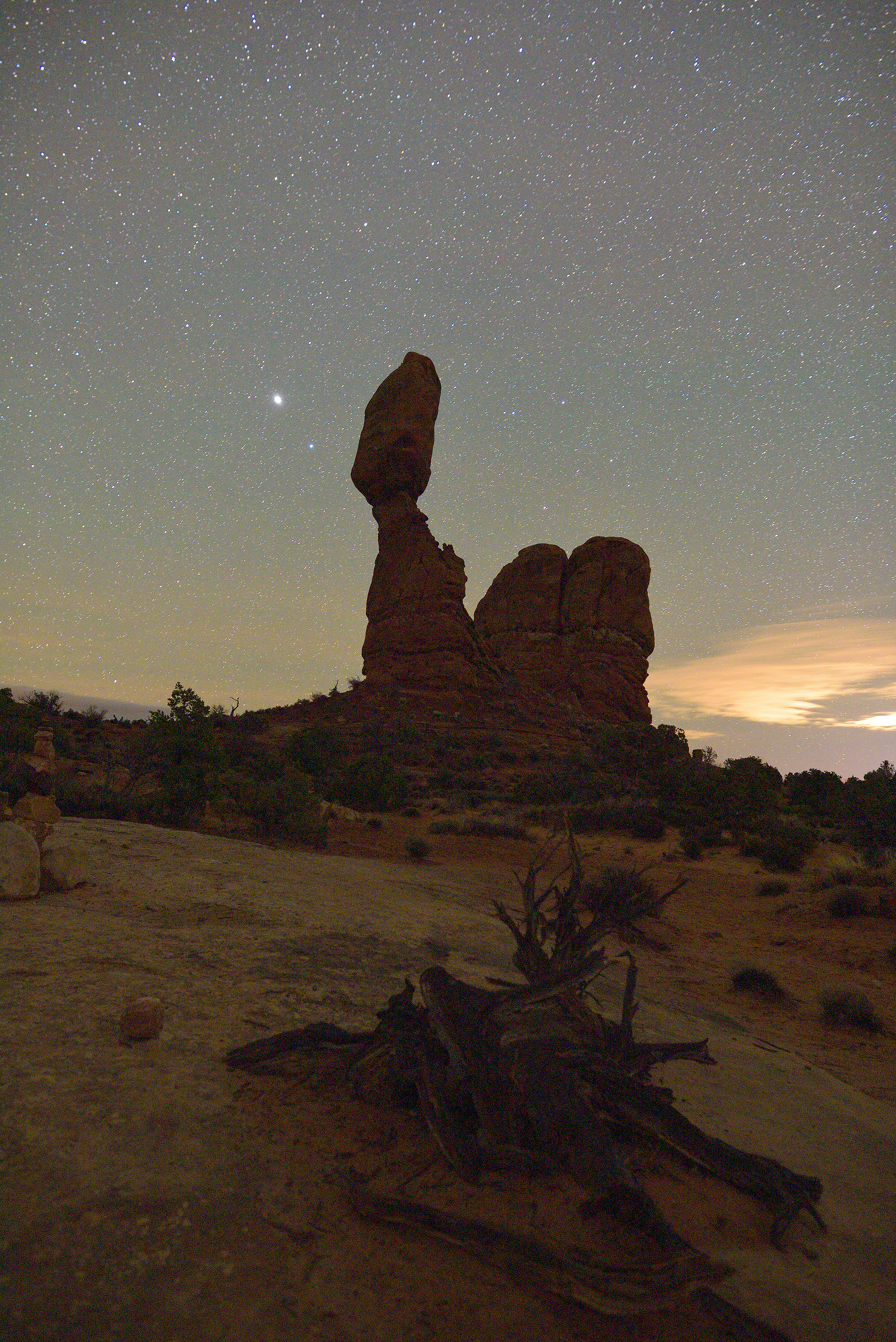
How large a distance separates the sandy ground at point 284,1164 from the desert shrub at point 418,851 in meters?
8.81

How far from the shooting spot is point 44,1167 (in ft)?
7.64

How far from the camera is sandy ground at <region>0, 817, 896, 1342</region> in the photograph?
1.96 m

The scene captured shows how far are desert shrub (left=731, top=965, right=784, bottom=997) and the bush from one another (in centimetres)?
530

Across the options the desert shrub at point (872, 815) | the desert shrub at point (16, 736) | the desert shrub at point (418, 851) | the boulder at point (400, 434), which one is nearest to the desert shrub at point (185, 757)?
the desert shrub at point (418, 851)

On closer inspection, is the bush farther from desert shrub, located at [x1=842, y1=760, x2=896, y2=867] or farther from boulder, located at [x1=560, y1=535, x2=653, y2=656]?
boulder, located at [x1=560, y1=535, x2=653, y2=656]

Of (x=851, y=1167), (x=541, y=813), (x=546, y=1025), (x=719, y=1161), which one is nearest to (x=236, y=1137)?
(x=546, y=1025)

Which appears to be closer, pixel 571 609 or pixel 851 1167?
pixel 851 1167

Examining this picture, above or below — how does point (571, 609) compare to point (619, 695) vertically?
above

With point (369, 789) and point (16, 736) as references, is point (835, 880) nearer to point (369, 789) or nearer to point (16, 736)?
point (369, 789)

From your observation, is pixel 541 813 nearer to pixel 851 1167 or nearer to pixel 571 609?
pixel 851 1167

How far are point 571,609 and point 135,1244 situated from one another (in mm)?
60317

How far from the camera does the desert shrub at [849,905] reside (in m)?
10.7

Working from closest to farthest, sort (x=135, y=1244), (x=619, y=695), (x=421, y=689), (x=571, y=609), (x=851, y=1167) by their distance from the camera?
(x=135, y=1244) < (x=851, y=1167) < (x=421, y=689) < (x=619, y=695) < (x=571, y=609)

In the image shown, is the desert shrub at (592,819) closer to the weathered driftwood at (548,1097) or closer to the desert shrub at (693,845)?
the desert shrub at (693,845)
